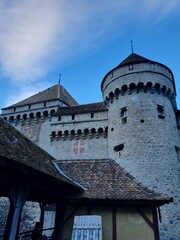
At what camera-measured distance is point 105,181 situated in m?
8.16

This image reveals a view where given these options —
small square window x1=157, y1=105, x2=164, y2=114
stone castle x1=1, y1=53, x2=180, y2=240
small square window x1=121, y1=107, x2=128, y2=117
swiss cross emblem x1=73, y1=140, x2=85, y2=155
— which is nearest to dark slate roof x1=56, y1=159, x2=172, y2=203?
stone castle x1=1, y1=53, x2=180, y2=240

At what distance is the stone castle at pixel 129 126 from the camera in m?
13.0

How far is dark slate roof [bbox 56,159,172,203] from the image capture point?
6.86 m

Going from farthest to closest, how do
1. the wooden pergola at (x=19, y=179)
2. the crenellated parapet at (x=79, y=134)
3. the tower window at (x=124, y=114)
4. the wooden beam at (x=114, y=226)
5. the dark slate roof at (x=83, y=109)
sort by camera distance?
the dark slate roof at (x=83, y=109) < the crenellated parapet at (x=79, y=134) < the tower window at (x=124, y=114) < the wooden beam at (x=114, y=226) < the wooden pergola at (x=19, y=179)

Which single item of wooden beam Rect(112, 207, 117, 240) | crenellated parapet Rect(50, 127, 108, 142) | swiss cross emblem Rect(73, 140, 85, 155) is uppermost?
crenellated parapet Rect(50, 127, 108, 142)

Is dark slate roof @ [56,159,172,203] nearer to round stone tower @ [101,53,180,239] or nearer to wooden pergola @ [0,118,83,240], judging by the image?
wooden pergola @ [0,118,83,240]

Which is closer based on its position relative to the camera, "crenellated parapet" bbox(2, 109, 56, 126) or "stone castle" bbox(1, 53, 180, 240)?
"stone castle" bbox(1, 53, 180, 240)

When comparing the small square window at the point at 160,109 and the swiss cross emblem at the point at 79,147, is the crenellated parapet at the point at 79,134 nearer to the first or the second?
the swiss cross emblem at the point at 79,147

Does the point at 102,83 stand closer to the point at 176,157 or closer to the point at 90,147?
the point at 90,147

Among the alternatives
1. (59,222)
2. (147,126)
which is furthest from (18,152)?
(147,126)

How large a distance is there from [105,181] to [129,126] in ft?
24.1

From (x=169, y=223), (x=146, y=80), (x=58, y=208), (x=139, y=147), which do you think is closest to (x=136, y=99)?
(x=146, y=80)

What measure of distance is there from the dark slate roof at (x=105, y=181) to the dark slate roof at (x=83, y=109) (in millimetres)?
8727

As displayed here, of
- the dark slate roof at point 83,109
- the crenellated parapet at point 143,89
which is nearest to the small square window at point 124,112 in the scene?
the crenellated parapet at point 143,89
